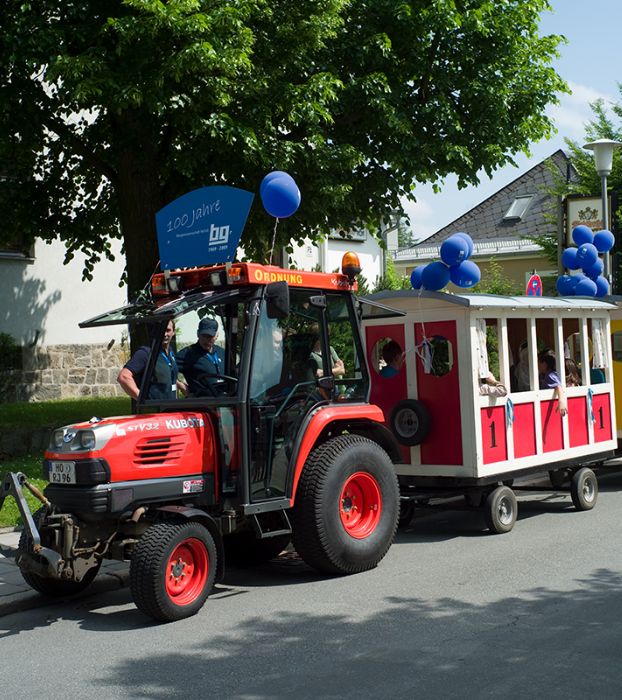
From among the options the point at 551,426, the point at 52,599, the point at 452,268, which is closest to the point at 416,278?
the point at 452,268

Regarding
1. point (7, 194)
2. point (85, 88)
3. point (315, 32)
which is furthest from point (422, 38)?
point (7, 194)

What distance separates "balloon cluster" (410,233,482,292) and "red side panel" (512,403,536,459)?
4.48 feet

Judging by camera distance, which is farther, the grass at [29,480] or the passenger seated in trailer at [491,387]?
the grass at [29,480]

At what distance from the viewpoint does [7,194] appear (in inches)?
564

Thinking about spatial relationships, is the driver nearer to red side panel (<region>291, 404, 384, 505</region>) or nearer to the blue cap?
the blue cap

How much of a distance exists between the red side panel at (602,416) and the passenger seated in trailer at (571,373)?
13.4 inches

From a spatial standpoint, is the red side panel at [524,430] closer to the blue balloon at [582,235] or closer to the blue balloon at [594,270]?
the blue balloon at [594,270]

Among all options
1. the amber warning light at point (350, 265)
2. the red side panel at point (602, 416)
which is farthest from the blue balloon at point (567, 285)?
the amber warning light at point (350, 265)

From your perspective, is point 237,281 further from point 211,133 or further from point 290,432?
point 211,133

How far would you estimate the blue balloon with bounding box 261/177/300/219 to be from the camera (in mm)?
7883

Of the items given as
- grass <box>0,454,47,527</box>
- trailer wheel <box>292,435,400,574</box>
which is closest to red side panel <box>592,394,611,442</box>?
trailer wheel <box>292,435,400,574</box>

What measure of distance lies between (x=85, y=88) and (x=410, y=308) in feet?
13.8

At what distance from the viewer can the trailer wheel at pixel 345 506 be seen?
294 inches

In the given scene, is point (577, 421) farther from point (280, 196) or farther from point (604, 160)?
point (604, 160)
